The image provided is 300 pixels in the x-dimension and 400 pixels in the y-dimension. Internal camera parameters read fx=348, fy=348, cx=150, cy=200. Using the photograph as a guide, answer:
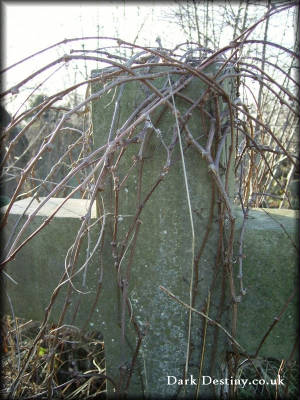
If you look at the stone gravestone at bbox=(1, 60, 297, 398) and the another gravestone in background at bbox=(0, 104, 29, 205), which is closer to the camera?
the stone gravestone at bbox=(1, 60, 297, 398)

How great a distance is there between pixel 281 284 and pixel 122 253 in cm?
57

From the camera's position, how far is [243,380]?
2.01 meters

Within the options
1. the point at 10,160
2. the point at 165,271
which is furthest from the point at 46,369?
the point at 10,160

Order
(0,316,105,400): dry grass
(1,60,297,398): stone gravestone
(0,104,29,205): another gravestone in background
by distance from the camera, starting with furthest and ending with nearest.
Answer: (0,104,29,205): another gravestone in background
(0,316,105,400): dry grass
(1,60,297,398): stone gravestone

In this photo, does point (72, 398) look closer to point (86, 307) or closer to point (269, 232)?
point (86, 307)

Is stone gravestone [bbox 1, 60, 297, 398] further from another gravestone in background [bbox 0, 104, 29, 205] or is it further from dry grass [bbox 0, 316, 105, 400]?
another gravestone in background [bbox 0, 104, 29, 205]

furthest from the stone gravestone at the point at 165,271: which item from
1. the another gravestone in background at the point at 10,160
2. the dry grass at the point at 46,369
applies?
the another gravestone in background at the point at 10,160

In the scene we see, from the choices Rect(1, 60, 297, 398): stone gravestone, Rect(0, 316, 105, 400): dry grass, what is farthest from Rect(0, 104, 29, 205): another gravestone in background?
Rect(1, 60, 297, 398): stone gravestone

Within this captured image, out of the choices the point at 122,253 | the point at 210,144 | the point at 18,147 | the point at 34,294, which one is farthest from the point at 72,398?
the point at 18,147

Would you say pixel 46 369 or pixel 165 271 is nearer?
pixel 165 271

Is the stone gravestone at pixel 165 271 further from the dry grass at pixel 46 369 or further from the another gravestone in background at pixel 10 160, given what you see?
the another gravestone in background at pixel 10 160

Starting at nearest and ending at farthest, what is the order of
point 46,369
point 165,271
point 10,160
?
point 165,271, point 46,369, point 10,160

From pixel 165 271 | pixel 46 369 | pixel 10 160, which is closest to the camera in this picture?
pixel 165 271

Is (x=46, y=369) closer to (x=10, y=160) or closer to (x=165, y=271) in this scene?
(x=165, y=271)
